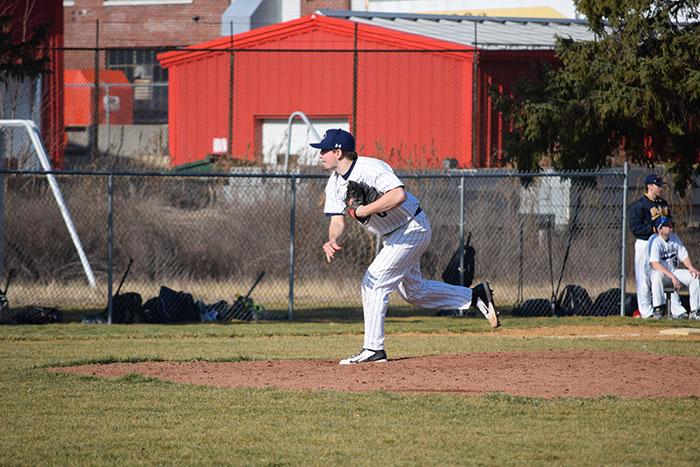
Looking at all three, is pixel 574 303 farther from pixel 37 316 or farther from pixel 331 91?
pixel 331 91

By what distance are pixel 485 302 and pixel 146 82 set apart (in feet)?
116

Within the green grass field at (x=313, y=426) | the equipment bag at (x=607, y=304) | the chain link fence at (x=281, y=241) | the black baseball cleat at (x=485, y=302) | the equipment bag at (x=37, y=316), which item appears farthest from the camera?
the chain link fence at (x=281, y=241)

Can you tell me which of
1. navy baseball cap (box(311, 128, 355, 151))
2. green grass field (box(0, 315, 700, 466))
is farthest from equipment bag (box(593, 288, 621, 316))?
green grass field (box(0, 315, 700, 466))

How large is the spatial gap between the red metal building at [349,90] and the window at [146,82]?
33.5 feet

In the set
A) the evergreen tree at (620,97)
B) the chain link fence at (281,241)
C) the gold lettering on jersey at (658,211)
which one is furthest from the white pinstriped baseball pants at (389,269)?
the chain link fence at (281,241)

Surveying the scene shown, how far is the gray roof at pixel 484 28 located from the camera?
90.6 feet

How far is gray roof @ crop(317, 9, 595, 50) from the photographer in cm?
2761

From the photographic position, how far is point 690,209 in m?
19.5

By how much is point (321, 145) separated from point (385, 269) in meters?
1.22

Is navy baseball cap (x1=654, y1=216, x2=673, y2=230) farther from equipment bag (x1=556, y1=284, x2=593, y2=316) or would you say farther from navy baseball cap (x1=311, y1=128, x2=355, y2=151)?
navy baseball cap (x1=311, y1=128, x2=355, y2=151)

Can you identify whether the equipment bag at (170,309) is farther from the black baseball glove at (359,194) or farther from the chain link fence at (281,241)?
the black baseball glove at (359,194)

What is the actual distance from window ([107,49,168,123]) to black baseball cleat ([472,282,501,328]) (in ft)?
96.1

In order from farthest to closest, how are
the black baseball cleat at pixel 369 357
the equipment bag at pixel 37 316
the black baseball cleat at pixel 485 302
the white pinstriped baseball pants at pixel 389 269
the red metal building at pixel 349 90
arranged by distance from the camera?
the red metal building at pixel 349 90 → the equipment bag at pixel 37 316 → the black baseball cleat at pixel 485 302 → the black baseball cleat at pixel 369 357 → the white pinstriped baseball pants at pixel 389 269

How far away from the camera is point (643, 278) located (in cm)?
1589
